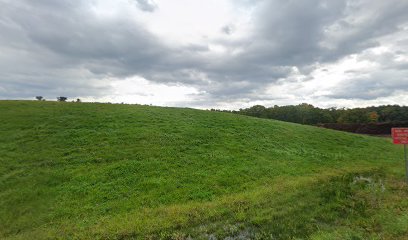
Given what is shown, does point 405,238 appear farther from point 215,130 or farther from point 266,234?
point 215,130

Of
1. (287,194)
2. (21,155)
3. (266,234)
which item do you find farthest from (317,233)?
(21,155)

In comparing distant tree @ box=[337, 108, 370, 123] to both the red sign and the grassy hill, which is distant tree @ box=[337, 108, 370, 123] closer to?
the grassy hill

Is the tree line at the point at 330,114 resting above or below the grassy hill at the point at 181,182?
above

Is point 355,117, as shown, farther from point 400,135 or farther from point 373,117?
point 400,135

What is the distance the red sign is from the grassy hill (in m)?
2.71

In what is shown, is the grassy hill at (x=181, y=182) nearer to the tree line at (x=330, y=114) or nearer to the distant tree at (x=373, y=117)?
the tree line at (x=330, y=114)

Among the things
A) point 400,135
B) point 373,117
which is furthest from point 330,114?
point 400,135

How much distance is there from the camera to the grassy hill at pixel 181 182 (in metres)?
10.3

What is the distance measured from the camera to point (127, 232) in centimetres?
987

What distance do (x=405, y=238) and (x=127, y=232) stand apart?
32.7 feet

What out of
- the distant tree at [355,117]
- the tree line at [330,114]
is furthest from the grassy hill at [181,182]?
the tree line at [330,114]

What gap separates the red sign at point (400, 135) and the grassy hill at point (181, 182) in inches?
107

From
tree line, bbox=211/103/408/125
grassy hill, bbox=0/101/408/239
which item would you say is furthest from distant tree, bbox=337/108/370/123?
grassy hill, bbox=0/101/408/239

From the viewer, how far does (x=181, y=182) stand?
15258 mm
